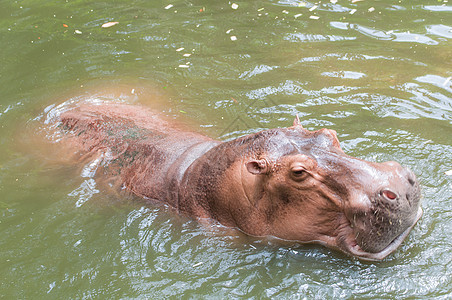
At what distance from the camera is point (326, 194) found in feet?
13.1

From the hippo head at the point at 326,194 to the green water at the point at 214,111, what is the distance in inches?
12.4

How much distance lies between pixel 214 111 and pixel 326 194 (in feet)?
12.0

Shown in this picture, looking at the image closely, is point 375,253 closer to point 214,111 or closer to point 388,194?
point 388,194

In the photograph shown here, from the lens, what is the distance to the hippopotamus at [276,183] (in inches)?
151

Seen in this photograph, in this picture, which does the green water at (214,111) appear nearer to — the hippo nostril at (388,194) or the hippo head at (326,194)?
the hippo head at (326,194)

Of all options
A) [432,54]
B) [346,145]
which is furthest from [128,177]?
[432,54]

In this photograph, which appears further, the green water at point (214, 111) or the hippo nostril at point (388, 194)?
the green water at point (214, 111)

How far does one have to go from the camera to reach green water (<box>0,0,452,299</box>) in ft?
14.7

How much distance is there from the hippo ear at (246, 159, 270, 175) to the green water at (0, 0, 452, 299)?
925 millimetres

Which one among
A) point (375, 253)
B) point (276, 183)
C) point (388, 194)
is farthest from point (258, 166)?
point (375, 253)

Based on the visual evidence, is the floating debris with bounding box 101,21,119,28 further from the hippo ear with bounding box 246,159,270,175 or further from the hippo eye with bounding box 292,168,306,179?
the hippo eye with bounding box 292,168,306,179

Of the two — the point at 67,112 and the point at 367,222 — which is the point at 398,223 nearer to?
the point at 367,222

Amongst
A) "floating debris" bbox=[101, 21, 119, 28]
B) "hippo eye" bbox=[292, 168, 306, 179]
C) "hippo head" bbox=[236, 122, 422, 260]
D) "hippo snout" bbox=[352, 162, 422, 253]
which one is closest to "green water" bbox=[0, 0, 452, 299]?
"floating debris" bbox=[101, 21, 119, 28]

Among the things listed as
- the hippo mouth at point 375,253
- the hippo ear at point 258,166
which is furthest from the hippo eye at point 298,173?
the hippo mouth at point 375,253
